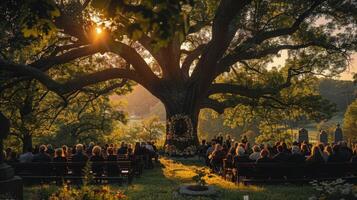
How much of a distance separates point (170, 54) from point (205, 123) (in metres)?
80.8

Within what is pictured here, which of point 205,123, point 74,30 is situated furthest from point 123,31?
point 205,123

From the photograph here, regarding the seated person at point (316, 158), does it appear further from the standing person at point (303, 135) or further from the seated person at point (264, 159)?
the standing person at point (303, 135)

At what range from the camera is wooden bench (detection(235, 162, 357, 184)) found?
15789mm

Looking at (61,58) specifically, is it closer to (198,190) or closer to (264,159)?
(264,159)

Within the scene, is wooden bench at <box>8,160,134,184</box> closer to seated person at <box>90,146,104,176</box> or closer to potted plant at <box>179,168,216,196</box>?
seated person at <box>90,146,104,176</box>

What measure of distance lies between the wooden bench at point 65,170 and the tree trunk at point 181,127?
45.5 ft

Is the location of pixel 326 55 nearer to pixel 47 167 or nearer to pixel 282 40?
pixel 282 40

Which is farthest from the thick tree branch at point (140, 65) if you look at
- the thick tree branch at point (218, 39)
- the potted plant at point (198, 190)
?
the potted plant at point (198, 190)

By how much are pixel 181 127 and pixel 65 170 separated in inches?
578

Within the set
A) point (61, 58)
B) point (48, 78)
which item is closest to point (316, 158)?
point (48, 78)

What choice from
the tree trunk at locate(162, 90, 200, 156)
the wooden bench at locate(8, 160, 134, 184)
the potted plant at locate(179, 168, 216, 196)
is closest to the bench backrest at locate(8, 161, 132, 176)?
the wooden bench at locate(8, 160, 134, 184)

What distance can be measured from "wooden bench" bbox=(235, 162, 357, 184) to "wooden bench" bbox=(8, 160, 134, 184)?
4.50 metres

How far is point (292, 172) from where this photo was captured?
16.0 meters

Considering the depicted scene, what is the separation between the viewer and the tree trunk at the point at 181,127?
30.7m
